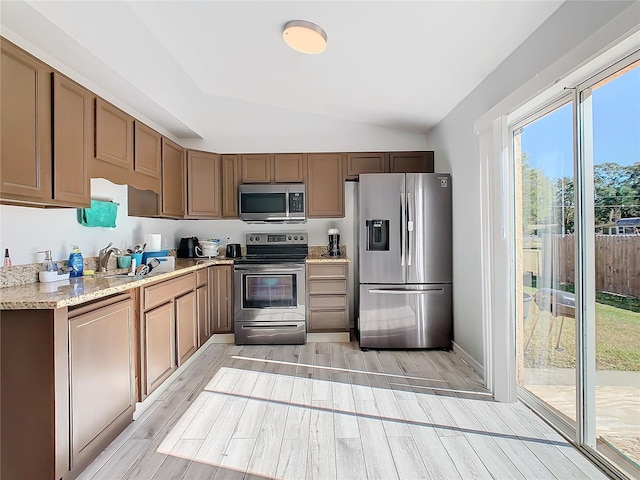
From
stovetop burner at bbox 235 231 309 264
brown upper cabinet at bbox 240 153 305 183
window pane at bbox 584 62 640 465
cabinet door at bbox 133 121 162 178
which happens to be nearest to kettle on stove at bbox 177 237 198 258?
stovetop burner at bbox 235 231 309 264

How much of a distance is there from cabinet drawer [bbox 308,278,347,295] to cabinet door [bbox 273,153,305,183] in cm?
124

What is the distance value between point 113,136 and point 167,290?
47.3 inches

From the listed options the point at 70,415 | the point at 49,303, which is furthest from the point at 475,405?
the point at 49,303

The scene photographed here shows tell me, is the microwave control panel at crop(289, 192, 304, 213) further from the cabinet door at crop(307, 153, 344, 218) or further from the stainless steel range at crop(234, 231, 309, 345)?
the stainless steel range at crop(234, 231, 309, 345)

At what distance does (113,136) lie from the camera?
2455 mm

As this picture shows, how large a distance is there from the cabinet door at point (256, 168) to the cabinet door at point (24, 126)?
228cm

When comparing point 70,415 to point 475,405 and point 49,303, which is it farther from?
point 475,405

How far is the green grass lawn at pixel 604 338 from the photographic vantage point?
159cm

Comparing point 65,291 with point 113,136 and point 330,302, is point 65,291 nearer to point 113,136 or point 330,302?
point 113,136

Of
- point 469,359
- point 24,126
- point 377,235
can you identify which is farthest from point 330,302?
point 24,126

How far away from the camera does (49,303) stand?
1509 mm

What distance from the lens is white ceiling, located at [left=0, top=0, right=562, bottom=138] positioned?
1.95 meters

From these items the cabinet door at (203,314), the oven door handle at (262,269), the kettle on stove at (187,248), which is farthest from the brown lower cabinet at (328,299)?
the kettle on stove at (187,248)

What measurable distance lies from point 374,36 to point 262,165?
2135 millimetres
